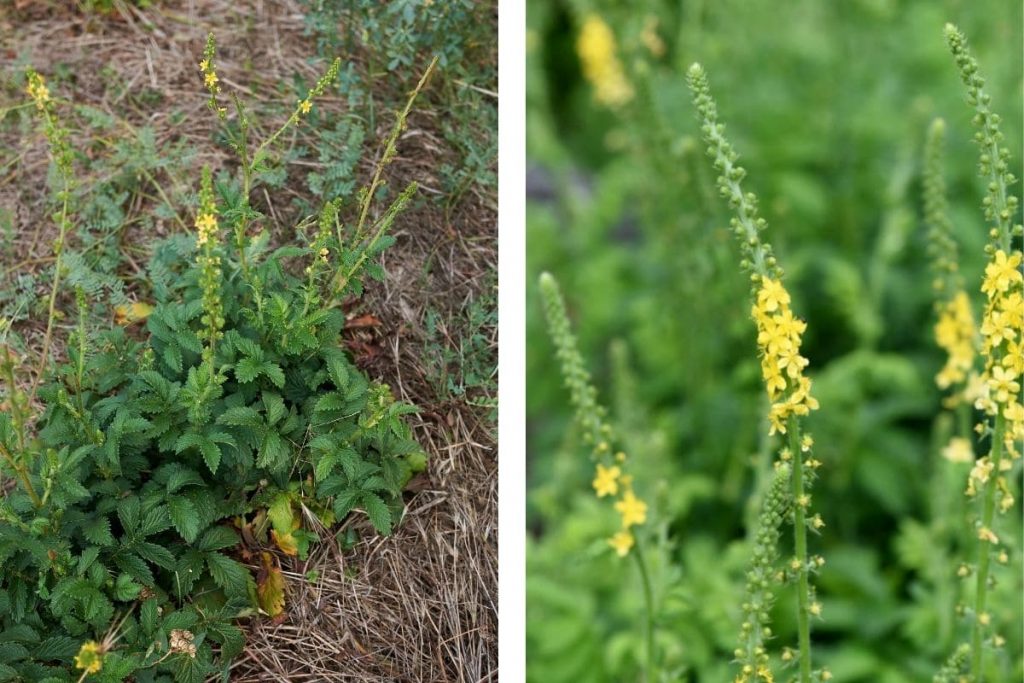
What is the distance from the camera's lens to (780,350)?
5.62ft

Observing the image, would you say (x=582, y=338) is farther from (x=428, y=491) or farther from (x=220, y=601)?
(x=220, y=601)

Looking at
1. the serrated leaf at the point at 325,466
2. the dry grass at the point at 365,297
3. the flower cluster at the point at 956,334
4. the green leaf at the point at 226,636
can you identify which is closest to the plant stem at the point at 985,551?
the flower cluster at the point at 956,334

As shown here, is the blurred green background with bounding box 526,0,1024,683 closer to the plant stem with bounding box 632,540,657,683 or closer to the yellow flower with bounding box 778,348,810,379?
the plant stem with bounding box 632,540,657,683

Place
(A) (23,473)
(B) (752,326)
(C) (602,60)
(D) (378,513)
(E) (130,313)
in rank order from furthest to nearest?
(C) (602,60) < (B) (752,326) < (E) (130,313) < (D) (378,513) < (A) (23,473)

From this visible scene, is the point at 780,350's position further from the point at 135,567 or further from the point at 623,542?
the point at 135,567

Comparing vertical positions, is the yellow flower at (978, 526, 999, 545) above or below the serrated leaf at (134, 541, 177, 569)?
above

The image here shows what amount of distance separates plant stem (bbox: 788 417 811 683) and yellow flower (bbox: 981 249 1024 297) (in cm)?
39

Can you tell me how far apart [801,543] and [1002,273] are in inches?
21.5

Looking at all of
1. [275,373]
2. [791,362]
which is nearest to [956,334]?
[791,362]

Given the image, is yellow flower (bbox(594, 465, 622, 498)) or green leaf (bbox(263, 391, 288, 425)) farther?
green leaf (bbox(263, 391, 288, 425))

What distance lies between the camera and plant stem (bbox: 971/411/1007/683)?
1799 millimetres

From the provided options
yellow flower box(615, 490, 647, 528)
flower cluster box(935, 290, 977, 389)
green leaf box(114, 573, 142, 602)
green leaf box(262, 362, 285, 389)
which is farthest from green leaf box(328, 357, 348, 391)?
flower cluster box(935, 290, 977, 389)

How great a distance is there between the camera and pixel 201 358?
2.52 metres

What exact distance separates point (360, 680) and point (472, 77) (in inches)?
60.6
